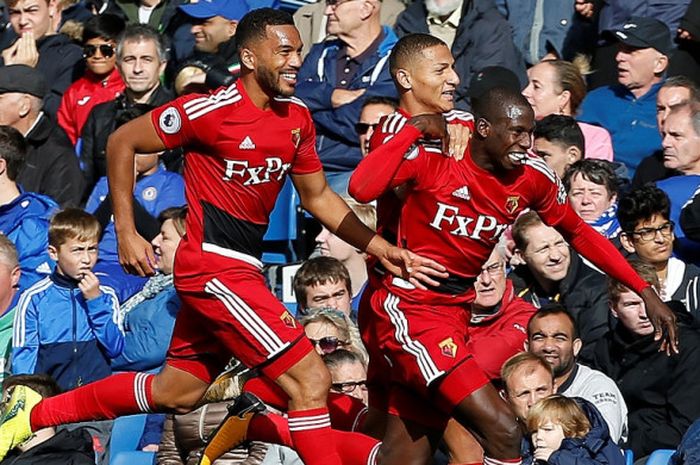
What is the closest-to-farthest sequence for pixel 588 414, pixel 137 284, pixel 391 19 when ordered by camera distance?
pixel 588 414, pixel 137 284, pixel 391 19

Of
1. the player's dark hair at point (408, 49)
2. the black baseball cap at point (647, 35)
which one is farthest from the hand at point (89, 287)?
the black baseball cap at point (647, 35)

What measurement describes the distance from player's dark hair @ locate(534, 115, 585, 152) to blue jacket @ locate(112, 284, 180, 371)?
2.67 meters

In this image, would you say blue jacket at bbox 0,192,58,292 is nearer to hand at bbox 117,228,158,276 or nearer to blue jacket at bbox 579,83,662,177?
hand at bbox 117,228,158,276

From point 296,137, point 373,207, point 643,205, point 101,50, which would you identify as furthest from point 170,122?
point 101,50

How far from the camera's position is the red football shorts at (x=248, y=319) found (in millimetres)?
7535

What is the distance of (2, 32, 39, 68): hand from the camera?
13656 mm

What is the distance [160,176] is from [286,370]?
4132 mm

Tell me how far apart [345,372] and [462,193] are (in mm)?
1760

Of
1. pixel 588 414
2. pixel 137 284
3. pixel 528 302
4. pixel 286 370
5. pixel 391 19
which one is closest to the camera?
pixel 286 370

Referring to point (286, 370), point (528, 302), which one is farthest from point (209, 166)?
point (528, 302)

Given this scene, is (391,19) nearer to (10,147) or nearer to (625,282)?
(10,147)

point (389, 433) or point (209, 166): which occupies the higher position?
point (209, 166)

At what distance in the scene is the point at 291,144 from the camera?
7742mm

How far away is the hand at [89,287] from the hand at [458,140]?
10.2 feet
